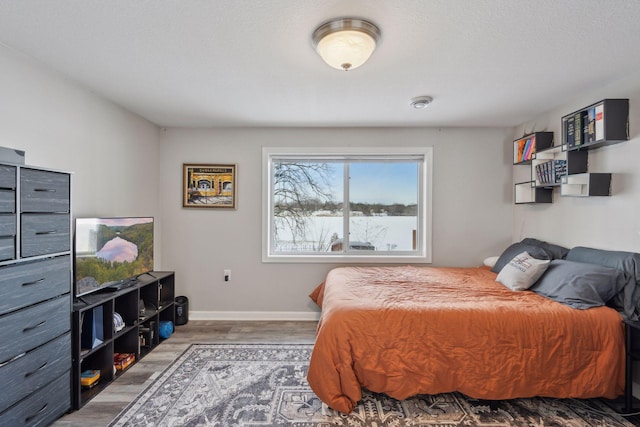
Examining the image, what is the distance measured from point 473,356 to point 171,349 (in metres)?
2.66

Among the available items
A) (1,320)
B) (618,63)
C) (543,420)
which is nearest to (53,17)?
(1,320)

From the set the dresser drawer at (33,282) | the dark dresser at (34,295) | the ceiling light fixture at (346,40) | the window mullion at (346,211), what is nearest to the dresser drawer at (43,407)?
the dark dresser at (34,295)

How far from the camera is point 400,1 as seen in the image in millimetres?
1521

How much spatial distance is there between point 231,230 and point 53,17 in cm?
254

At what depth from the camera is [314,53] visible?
203cm

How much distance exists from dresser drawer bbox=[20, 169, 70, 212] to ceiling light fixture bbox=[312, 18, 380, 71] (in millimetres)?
1801

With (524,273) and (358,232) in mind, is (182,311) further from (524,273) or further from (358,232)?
(524,273)

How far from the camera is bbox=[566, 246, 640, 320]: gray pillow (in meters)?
2.09

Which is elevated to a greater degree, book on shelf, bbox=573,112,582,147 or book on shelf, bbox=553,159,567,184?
book on shelf, bbox=573,112,582,147

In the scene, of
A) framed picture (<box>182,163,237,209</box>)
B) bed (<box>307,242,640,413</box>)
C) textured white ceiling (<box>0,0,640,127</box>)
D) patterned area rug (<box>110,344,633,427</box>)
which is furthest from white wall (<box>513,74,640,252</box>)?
framed picture (<box>182,163,237,209</box>)

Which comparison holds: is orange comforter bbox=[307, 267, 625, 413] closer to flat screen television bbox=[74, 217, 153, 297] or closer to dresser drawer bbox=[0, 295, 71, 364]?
dresser drawer bbox=[0, 295, 71, 364]

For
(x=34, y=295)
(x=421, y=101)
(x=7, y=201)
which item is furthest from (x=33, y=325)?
(x=421, y=101)

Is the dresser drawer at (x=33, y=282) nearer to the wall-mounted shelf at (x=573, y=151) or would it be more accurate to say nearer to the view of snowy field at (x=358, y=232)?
the view of snowy field at (x=358, y=232)

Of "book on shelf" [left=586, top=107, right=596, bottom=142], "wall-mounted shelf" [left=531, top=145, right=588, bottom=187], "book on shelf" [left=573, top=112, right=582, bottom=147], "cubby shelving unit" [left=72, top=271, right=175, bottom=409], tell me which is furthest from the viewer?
Result: "wall-mounted shelf" [left=531, top=145, right=588, bottom=187]
